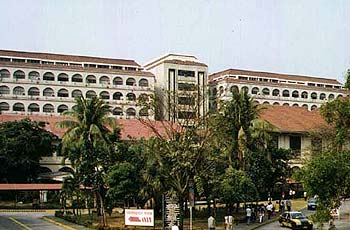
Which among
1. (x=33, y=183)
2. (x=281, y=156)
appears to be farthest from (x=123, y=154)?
(x=33, y=183)

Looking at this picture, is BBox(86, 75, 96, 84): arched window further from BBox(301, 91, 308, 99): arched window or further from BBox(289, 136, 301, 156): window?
BBox(301, 91, 308, 99): arched window

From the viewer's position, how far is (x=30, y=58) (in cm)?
8700

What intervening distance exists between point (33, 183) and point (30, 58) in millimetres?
36943

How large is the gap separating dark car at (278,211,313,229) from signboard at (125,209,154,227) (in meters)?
8.06

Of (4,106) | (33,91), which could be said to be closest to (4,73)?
(4,106)

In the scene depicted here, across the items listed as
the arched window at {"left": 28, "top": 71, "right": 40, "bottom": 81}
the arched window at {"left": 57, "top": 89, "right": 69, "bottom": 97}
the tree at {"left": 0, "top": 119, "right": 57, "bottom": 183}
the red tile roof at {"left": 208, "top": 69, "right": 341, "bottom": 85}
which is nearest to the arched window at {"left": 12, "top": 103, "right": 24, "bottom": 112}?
the arched window at {"left": 28, "top": 71, "right": 40, "bottom": 81}

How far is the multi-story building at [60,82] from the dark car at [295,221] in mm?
49811

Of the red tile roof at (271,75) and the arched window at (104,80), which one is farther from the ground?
the red tile roof at (271,75)

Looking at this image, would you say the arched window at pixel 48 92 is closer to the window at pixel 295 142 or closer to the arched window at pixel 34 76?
the arched window at pixel 34 76

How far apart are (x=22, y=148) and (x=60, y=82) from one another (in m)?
31.7

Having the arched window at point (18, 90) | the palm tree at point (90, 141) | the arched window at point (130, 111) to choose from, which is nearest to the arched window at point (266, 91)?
the arched window at point (130, 111)

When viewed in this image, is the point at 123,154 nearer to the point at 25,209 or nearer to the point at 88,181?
the point at 88,181

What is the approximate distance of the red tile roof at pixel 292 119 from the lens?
5662 cm

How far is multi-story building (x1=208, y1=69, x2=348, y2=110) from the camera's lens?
331 ft
